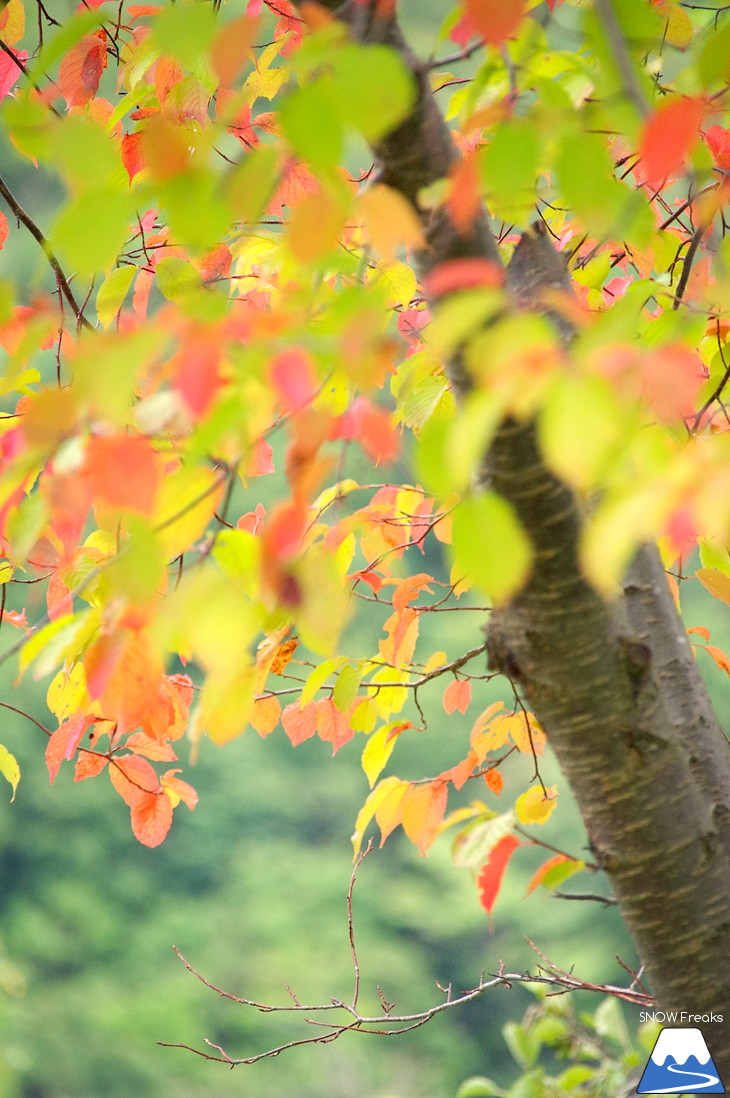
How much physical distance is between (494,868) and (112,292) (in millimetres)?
533

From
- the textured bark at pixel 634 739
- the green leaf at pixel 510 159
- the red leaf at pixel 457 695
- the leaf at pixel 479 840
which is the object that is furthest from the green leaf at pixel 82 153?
the red leaf at pixel 457 695

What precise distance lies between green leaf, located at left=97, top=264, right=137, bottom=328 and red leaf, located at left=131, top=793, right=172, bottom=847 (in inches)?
16.7

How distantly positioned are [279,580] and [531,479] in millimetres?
219

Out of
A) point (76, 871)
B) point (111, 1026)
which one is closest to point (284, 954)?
point (111, 1026)

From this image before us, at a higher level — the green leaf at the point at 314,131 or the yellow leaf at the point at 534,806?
the green leaf at the point at 314,131

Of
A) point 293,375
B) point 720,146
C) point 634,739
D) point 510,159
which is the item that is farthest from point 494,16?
point 720,146

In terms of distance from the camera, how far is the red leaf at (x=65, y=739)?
2.23ft

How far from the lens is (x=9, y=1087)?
15.0ft

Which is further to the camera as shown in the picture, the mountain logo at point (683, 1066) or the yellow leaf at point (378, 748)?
the yellow leaf at point (378, 748)

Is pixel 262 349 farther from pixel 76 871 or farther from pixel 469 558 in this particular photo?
pixel 76 871

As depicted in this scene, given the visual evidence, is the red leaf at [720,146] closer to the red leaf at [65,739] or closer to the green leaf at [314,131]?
the green leaf at [314,131]

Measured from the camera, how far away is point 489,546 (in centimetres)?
28

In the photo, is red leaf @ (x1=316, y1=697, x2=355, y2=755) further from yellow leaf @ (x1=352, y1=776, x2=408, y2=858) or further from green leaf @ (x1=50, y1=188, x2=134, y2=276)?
green leaf @ (x1=50, y1=188, x2=134, y2=276)

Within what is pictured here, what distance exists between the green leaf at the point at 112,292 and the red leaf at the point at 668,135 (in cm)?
51
